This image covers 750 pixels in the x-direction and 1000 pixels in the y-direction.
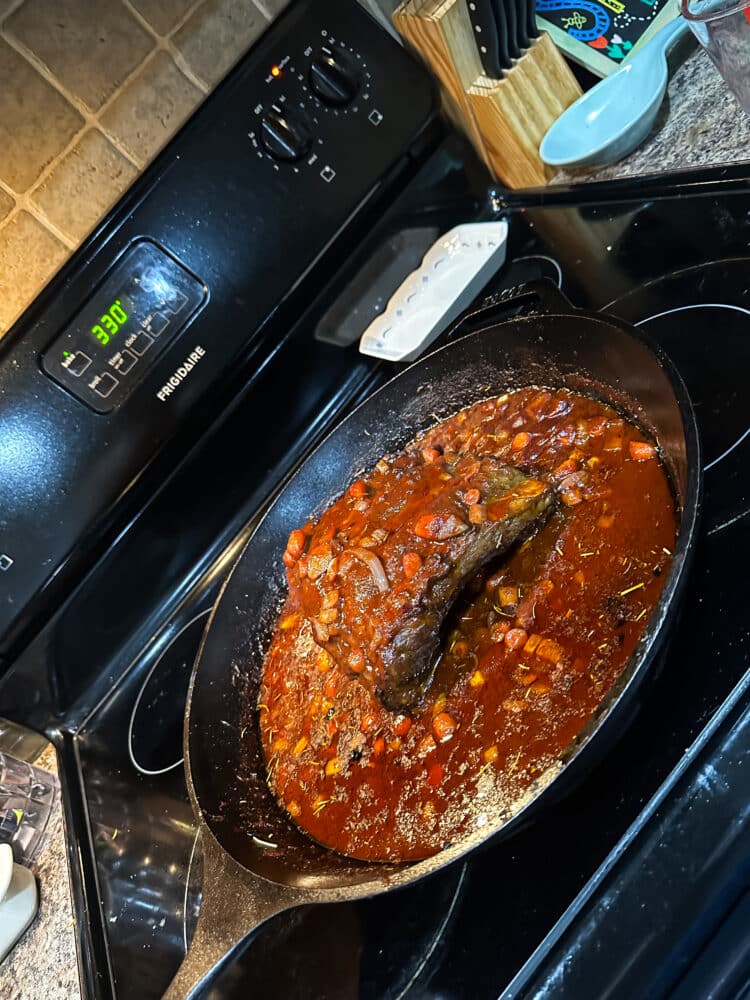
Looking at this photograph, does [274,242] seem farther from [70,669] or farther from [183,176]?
[70,669]

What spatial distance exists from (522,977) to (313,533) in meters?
0.85

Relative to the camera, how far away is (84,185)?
4.24 feet

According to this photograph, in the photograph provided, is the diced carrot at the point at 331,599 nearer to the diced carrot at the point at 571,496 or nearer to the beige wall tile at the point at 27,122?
the diced carrot at the point at 571,496

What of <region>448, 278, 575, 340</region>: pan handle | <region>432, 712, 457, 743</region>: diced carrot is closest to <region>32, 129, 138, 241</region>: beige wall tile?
<region>448, 278, 575, 340</region>: pan handle

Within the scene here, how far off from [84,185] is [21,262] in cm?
17

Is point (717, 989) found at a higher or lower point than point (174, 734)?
lower

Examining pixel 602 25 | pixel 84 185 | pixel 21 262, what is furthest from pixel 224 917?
pixel 602 25

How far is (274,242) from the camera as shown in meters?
1.40

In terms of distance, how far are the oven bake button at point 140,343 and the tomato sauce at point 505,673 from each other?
474 mm

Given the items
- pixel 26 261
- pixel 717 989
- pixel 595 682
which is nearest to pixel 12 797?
pixel 26 261

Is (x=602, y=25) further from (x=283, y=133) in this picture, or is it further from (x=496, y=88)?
(x=283, y=133)

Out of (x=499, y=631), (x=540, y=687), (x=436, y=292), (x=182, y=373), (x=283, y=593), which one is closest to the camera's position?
(x=540, y=687)

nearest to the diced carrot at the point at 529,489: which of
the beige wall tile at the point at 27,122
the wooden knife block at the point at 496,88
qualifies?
the wooden knife block at the point at 496,88

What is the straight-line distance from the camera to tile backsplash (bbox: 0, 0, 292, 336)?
122cm
